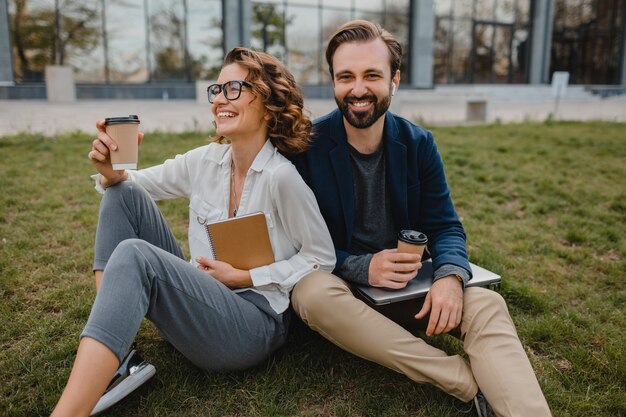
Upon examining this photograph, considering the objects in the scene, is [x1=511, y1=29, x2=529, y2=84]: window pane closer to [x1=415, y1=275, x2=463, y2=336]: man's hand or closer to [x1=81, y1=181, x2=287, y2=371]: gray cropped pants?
[x1=415, y1=275, x2=463, y2=336]: man's hand

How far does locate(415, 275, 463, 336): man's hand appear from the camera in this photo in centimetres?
213

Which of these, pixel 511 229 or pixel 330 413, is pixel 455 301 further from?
pixel 511 229

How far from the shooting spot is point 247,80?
2240 millimetres

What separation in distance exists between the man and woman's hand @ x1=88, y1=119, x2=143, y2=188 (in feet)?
2.75

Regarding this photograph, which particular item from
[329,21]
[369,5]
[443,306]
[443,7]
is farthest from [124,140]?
[443,7]

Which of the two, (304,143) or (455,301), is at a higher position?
(304,143)

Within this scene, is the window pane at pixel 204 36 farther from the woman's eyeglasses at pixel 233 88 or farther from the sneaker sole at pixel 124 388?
the sneaker sole at pixel 124 388

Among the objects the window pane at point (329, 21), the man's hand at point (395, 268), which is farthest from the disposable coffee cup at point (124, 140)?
the window pane at point (329, 21)

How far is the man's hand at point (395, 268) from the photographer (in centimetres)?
219

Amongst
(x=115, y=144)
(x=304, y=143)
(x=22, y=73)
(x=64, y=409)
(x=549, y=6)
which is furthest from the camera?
(x=549, y=6)

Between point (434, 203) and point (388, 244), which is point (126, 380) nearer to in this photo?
point (388, 244)

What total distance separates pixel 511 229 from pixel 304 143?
2.89 meters

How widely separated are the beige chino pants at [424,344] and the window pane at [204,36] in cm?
1810

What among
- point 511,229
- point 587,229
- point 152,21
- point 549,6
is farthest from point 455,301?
point 549,6
